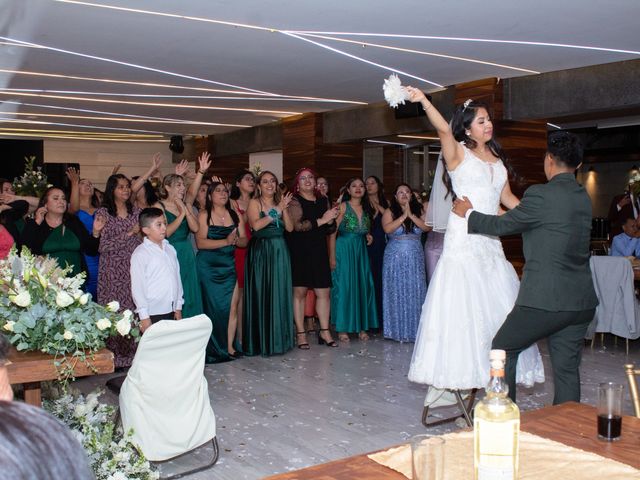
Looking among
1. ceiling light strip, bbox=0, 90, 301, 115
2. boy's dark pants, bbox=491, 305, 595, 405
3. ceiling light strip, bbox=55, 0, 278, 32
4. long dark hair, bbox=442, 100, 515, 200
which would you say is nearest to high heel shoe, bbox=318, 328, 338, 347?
ceiling light strip, bbox=55, 0, 278, 32

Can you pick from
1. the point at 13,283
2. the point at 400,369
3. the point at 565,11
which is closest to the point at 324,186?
the point at 400,369

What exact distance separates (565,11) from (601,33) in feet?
3.46

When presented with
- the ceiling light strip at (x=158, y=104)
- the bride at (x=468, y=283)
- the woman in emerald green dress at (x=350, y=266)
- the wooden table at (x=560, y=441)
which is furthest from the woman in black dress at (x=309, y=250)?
the wooden table at (x=560, y=441)

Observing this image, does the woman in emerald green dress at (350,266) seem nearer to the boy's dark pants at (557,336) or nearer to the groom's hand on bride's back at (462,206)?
the groom's hand on bride's back at (462,206)

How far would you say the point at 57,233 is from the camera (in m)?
6.14

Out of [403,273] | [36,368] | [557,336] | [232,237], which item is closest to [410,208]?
[403,273]

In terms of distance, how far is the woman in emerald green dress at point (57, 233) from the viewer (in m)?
6.10

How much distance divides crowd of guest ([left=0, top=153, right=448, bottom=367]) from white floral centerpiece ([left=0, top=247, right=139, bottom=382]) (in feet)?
5.44

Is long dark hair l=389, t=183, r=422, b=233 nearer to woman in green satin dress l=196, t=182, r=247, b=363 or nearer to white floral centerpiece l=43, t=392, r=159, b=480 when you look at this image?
woman in green satin dress l=196, t=182, r=247, b=363

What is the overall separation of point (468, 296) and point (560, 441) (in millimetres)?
2401

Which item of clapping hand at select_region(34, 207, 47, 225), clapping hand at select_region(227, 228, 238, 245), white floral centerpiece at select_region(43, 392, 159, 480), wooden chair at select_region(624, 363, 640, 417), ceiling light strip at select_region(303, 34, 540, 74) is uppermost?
ceiling light strip at select_region(303, 34, 540, 74)

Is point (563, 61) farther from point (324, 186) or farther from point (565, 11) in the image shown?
point (324, 186)

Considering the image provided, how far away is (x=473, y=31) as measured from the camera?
654cm

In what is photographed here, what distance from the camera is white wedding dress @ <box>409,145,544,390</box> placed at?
4230mm
